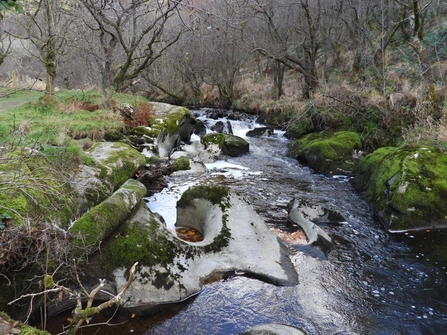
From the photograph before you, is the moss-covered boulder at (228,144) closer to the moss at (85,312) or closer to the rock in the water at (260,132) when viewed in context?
the rock in the water at (260,132)

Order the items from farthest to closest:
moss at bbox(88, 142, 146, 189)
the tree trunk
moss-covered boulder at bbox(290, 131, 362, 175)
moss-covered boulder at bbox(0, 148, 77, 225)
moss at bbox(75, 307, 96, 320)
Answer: the tree trunk < moss-covered boulder at bbox(290, 131, 362, 175) < moss at bbox(88, 142, 146, 189) < moss-covered boulder at bbox(0, 148, 77, 225) < moss at bbox(75, 307, 96, 320)

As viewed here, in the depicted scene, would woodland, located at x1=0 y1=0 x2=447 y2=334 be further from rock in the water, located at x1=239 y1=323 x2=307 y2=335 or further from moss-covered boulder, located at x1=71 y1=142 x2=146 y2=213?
rock in the water, located at x1=239 y1=323 x2=307 y2=335

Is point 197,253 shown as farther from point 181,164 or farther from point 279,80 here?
point 279,80

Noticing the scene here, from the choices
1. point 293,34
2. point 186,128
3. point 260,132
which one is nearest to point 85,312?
point 186,128

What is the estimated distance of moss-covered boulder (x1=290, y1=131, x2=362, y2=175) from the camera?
31.1ft

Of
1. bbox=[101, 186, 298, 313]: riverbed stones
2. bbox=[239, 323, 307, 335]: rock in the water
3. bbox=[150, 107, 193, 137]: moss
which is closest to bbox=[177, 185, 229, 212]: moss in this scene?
bbox=[101, 186, 298, 313]: riverbed stones

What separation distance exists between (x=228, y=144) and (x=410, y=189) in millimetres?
6614

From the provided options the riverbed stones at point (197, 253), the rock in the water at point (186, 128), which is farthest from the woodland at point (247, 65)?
the rock in the water at point (186, 128)

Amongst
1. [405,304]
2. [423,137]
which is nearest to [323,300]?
[405,304]

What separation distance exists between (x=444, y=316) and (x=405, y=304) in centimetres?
42

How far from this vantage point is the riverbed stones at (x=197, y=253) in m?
4.09

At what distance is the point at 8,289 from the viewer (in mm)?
3279

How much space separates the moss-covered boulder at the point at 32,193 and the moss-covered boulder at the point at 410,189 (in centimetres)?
571

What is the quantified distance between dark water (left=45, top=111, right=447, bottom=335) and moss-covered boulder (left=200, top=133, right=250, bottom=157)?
18.6 feet
